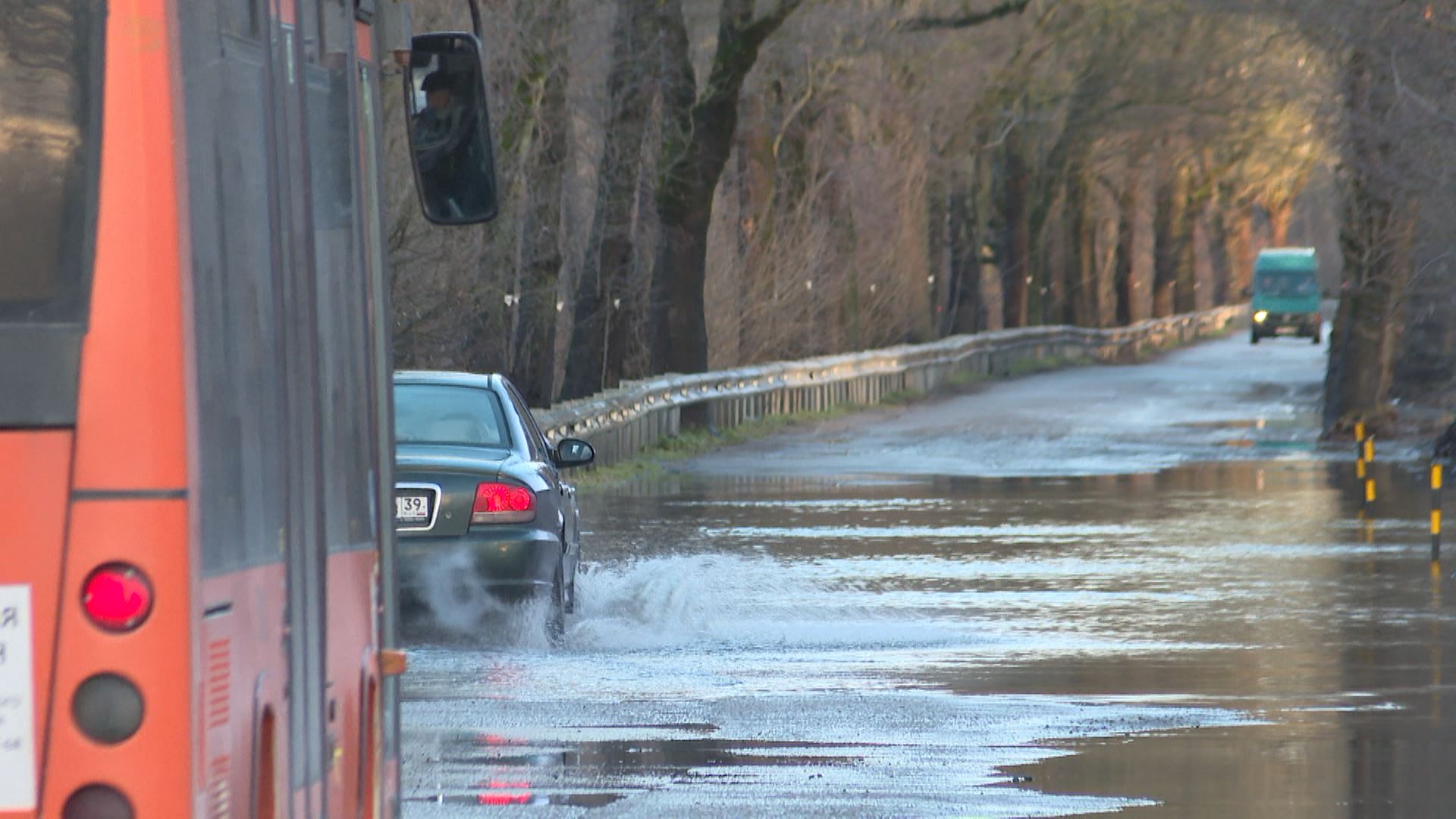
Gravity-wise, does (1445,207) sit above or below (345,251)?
above

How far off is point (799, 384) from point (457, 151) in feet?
110

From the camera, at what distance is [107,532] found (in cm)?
480

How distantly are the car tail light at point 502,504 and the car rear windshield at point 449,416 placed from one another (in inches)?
23.7

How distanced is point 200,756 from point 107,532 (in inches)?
17.5

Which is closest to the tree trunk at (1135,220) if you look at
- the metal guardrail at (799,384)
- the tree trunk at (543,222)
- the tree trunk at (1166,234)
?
the tree trunk at (1166,234)

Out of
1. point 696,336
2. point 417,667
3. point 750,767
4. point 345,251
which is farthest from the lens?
point 696,336

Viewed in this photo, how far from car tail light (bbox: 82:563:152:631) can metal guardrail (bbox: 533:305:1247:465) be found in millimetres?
21128

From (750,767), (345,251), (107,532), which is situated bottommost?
(750,767)

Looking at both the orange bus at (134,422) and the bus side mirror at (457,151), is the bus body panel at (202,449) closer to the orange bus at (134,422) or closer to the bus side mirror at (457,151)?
the orange bus at (134,422)

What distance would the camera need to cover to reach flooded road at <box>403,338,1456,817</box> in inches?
395

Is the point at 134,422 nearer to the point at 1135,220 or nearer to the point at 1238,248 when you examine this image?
the point at 1135,220

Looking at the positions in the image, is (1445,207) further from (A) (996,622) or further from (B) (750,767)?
(B) (750,767)

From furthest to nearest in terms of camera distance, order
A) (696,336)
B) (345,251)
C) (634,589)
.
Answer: (696,336) < (634,589) < (345,251)

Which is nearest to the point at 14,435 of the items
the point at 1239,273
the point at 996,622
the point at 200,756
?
the point at 200,756
